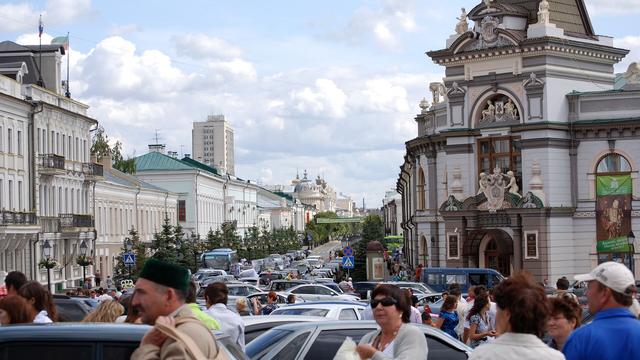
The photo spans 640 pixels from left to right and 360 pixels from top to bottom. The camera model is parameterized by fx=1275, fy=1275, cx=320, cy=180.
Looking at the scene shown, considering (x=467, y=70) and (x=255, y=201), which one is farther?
(x=255, y=201)

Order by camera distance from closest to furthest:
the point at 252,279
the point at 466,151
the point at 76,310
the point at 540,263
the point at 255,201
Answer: the point at 76,310 < the point at 540,263 < the point at 466,151 < the point at 252,279 < the point at 255,201

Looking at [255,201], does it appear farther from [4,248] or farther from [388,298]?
[388,298]

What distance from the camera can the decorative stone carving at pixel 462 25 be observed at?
57062mm

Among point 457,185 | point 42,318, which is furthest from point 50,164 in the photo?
point 42,318

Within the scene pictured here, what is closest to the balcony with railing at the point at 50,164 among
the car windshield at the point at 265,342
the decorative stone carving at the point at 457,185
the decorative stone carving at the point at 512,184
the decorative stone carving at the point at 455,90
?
the decorative stone carving at the point at 457,185

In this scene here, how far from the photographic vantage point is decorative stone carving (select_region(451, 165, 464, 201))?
56.4m

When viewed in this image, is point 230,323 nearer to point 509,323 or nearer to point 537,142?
point 509,323

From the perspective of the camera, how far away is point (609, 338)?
7527 millimetres

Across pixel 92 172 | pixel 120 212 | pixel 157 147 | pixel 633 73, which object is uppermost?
pixel 157 147

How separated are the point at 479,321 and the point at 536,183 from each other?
36.5 m

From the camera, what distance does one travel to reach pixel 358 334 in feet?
42.7

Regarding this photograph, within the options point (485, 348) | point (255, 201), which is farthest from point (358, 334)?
point (255, 201)

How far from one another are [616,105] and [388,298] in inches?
1750

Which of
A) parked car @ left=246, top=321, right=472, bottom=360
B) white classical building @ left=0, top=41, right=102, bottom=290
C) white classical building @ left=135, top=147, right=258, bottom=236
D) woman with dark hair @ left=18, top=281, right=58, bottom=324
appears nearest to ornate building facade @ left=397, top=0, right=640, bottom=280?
white classical building @ left=0, top=41, right=102, bottom=290
